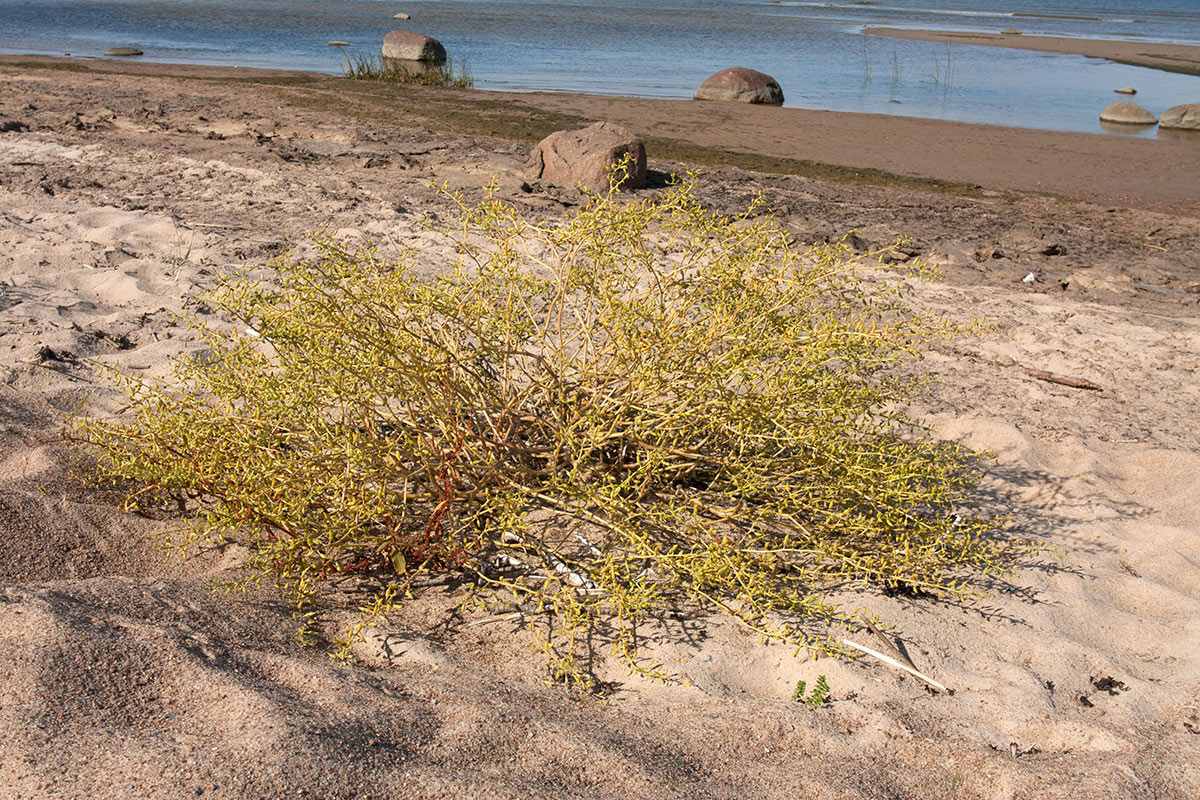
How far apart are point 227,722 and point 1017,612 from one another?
Answer: 7.00 feet

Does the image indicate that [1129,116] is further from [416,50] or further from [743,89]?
[416,50]

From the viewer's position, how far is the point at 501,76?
18.1 metres

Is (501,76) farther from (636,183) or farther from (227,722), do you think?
(227,722)

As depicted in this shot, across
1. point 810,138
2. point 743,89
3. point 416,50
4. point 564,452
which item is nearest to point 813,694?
point 564,452

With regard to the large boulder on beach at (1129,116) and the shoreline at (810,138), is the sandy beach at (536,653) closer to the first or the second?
the shoreline at (810,138)

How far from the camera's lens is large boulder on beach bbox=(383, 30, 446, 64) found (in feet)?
59.0

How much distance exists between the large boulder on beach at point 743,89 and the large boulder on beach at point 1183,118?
18.6 ft

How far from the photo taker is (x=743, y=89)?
15.3 metres

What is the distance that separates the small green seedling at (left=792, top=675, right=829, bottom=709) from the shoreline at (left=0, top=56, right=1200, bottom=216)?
768cm

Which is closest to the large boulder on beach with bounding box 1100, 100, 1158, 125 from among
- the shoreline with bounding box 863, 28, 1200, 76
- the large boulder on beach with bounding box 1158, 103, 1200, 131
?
the large boulder on beach with bounding box 1158, 103, 1200, 131

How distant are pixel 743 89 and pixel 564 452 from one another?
44.6 feet

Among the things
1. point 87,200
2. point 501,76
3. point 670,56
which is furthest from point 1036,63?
point 87,200

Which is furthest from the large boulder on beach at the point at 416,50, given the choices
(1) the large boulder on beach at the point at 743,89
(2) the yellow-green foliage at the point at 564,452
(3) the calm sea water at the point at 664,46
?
(2) the yellow-green foliage at the point at 564,452

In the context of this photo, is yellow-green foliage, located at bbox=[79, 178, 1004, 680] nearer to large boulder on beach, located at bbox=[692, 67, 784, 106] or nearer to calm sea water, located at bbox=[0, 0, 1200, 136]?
large boulder on beach, located at bbox=[692, 67, 784, 106]
